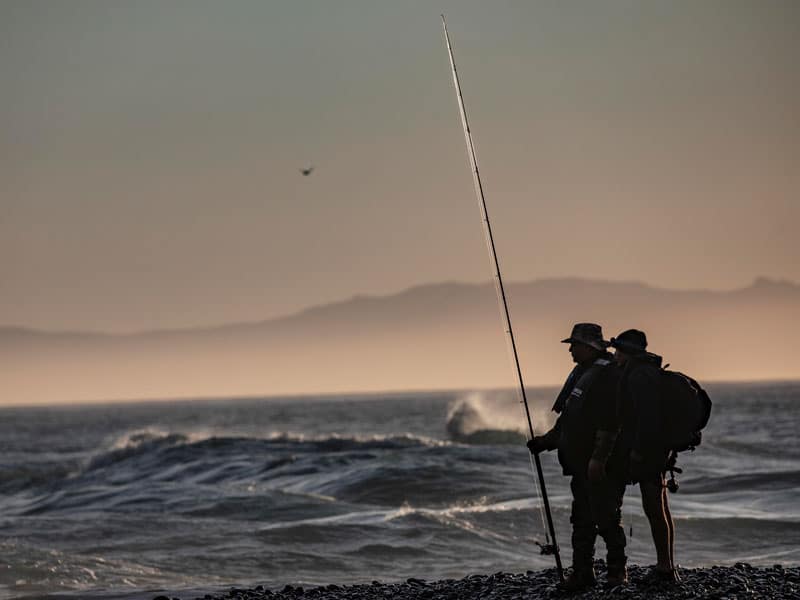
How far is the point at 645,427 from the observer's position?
955 cm

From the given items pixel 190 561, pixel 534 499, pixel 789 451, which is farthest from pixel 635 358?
pixel 789 451

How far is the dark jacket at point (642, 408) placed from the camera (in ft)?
31.3

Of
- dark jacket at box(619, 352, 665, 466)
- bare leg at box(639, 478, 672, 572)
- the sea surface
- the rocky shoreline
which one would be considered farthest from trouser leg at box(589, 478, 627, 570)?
the sea surface

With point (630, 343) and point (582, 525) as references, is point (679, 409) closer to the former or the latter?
point (630, 343)

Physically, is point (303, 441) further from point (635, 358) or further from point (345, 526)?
point (635, 358)

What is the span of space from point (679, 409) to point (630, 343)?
0.67 m

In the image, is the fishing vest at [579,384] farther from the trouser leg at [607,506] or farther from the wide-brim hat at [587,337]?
the trouser leg at [607,506]

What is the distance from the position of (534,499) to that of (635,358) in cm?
1536

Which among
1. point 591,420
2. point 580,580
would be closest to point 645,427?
point 591,420

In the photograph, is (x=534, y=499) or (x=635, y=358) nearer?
(x=635, y=358)

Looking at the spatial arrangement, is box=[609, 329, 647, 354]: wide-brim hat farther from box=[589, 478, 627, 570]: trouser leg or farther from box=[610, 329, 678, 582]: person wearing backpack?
box=[589, 478, 627, 570]: trouser leg

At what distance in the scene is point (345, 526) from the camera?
2088 centimetres

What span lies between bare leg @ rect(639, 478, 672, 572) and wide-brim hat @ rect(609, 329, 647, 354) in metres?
1.09

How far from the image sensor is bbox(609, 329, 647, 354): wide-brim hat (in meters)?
9.78
